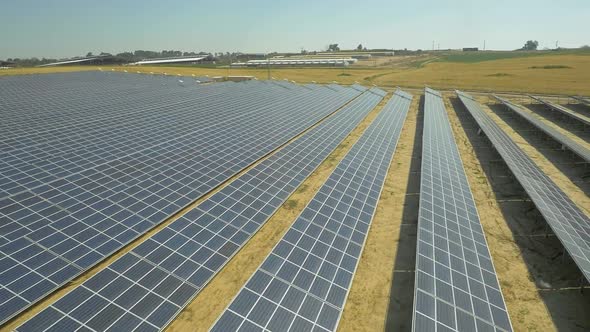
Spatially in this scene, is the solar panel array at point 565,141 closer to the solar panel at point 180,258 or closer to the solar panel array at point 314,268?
the solar panel array at point 314,268

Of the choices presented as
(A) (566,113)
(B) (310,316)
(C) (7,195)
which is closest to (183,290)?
(B) (310,316)

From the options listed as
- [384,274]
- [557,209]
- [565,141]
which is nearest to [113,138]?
[384,274]

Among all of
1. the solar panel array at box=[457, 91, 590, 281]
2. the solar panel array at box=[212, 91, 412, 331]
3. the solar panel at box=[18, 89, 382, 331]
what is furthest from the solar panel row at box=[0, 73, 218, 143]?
the solar panel array at box=[457, 91, 590, 281]

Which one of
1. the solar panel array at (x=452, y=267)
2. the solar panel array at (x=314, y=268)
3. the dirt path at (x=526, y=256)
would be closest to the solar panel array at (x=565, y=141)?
the dirt path at (x=526, y=256)

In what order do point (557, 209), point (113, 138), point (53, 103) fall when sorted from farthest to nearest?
point (53, 103), point (113, 138), point (557, 209)

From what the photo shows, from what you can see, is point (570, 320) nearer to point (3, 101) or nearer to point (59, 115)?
point (59, 115)

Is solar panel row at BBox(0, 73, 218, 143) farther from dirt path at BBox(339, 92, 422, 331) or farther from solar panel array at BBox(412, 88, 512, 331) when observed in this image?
solar panel array at BBox(412, 88, 512, 331)

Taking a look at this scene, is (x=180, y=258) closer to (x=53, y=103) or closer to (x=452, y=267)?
(x=452, y=267)
